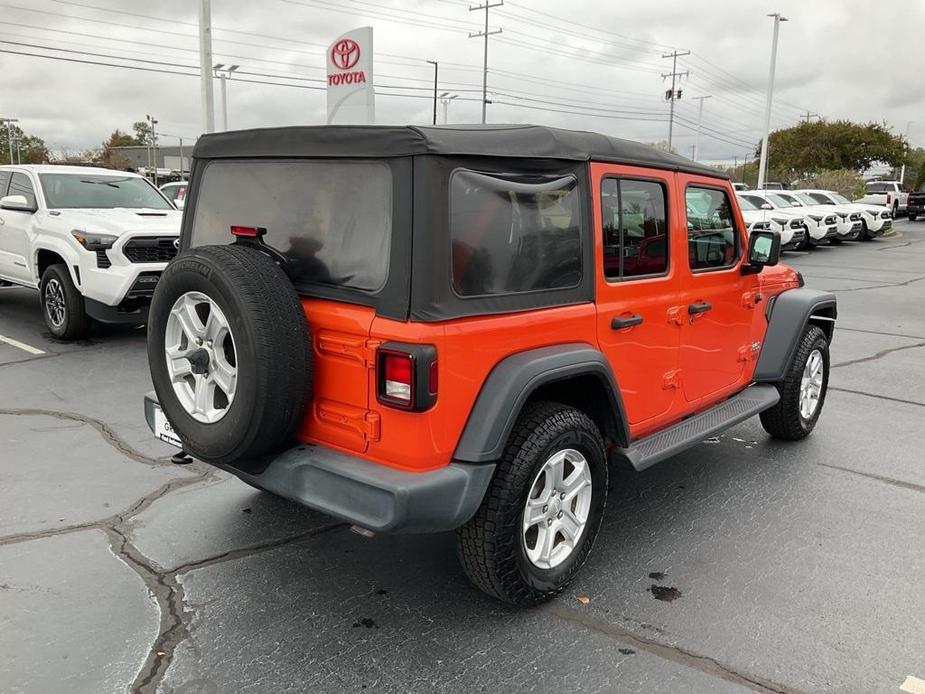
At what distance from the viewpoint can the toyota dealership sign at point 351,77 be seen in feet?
46.1

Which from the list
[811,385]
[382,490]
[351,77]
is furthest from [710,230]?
[351,77]

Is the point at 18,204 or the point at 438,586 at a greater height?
the point at 18,204

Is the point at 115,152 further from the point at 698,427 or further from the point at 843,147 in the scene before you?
the point at 698,427

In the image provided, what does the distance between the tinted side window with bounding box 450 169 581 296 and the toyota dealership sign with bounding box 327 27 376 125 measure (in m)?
11.5

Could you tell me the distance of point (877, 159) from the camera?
59219 millimetres

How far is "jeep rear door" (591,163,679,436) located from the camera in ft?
10.9

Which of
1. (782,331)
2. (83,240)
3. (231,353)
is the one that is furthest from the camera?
(83,240)

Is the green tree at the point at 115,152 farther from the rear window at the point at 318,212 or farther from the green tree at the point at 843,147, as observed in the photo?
the rear window at the point at 318,212

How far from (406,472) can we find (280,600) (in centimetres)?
90

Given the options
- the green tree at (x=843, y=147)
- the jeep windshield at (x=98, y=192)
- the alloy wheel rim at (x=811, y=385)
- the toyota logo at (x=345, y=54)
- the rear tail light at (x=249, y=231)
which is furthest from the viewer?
the green tree at (x=843, y=147)

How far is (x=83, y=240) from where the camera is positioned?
24.0ft

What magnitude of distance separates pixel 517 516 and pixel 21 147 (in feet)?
389

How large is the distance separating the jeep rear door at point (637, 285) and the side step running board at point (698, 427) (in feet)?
0.31

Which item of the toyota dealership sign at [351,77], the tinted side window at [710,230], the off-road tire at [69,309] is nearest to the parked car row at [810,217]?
the toyota dealership sign at [351,77]
